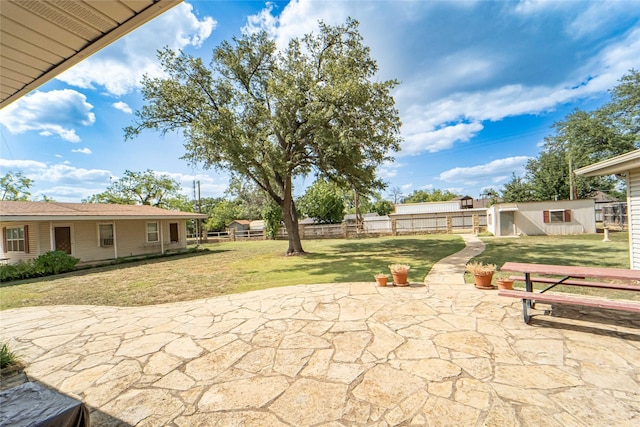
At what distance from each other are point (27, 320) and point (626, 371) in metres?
8.70

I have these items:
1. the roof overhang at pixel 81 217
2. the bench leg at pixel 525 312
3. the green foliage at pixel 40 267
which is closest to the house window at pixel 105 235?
the roof overhang at pixel 81 217

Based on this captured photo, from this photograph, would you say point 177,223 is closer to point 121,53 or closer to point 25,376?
point 121,53

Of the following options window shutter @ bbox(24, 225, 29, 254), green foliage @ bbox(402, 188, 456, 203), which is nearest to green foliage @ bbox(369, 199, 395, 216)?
green foliage @ bbox(402, 188, 456, 203)

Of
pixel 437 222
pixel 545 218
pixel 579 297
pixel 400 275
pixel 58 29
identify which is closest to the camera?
pixel 58 29

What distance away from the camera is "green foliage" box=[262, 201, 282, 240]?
69.5ft

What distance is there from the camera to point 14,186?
25.6 metres

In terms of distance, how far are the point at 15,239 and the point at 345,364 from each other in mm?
18217

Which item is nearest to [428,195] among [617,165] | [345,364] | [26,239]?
[617,165]

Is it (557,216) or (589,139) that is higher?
(589,139)

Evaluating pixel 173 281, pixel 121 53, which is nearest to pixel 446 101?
pixel 121 53

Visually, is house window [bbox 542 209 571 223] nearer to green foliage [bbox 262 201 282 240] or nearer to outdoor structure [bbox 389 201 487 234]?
outdoor structure [bbox 389 201 487 234]

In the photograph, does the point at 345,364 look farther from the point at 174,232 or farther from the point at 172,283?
the point at 174,232

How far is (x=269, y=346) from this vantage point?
3.26 meters

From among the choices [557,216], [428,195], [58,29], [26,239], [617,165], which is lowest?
[557,216]
